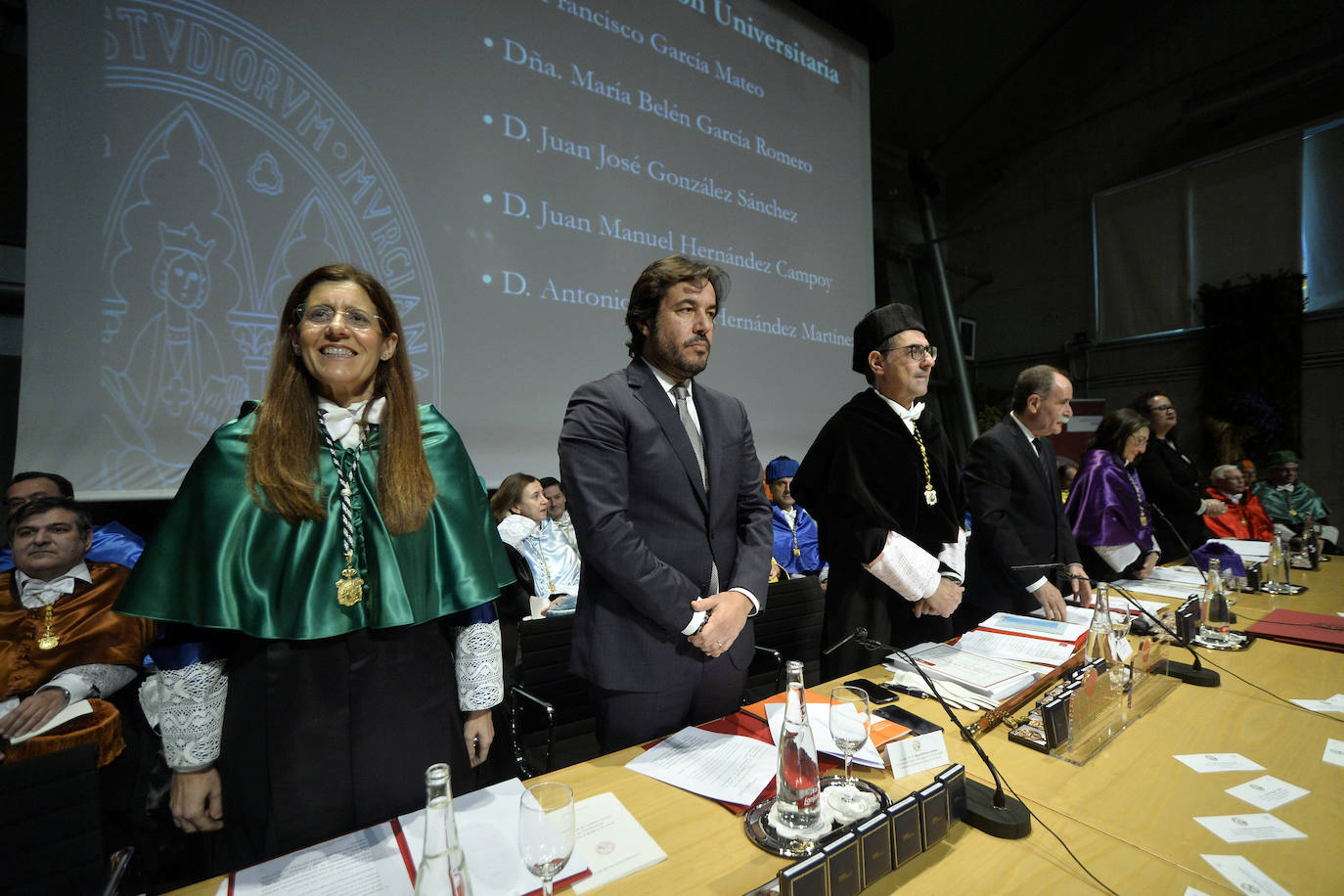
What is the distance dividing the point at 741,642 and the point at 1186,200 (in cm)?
983

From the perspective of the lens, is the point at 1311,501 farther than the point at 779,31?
Yes

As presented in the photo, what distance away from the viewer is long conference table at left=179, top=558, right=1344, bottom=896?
0.94 m

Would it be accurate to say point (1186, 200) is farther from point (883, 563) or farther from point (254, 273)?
point (254, 273)

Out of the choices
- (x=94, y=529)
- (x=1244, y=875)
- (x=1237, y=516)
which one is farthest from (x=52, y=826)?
(x=1237, y=516)

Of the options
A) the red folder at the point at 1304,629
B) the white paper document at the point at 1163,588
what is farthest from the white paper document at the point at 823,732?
the white paper document at the point at 1163,588

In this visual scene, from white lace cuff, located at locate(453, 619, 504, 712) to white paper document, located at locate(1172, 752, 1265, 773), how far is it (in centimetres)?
147

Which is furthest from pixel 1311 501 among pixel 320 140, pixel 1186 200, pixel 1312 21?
pixel 320 140

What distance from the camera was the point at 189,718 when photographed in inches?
44.0

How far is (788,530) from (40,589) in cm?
390

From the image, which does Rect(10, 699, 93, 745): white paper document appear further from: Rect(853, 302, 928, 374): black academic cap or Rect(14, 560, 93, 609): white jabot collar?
Rect(853, 302, 928, 374): black academic cap

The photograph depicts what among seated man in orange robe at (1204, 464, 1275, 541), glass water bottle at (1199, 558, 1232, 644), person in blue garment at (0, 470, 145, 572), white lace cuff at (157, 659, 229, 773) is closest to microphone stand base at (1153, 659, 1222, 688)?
glass water bottle at (1199, 558, 1232, 644)

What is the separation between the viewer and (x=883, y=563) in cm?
200

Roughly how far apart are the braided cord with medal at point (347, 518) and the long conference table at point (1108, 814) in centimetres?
47

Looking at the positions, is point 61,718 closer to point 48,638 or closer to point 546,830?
point 48,638
